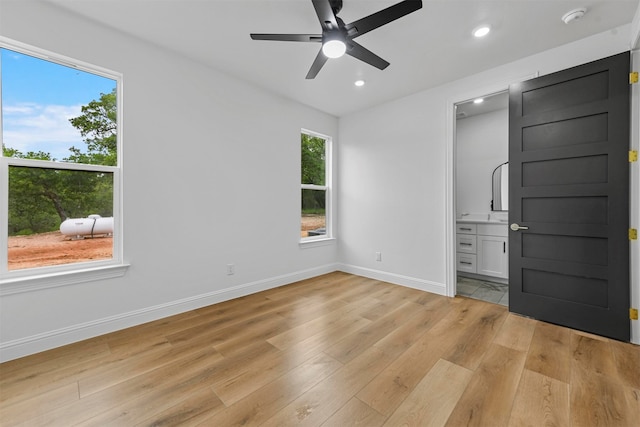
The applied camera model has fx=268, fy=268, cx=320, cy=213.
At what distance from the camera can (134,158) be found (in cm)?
253

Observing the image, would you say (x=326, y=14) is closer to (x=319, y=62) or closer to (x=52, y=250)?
(x=319, y=62)

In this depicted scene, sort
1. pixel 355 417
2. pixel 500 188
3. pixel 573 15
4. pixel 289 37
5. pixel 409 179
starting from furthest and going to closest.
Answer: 1. pixel 500 188
2. pixel 409 179
3. pixel 573 15
4. pixel 289 37
5. pixel 355 417

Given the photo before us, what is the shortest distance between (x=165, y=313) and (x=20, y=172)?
167 cm

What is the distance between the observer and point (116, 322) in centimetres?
244

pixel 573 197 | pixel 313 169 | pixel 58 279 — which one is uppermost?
pixel 313 169

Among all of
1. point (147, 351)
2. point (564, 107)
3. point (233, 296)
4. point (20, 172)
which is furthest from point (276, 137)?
point (564, 107)

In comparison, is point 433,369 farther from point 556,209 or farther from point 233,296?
point 233,296

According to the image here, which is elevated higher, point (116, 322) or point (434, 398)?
point (116, 322)

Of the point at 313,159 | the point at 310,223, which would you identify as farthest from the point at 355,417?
the point at 313,159

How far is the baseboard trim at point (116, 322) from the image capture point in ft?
6.68

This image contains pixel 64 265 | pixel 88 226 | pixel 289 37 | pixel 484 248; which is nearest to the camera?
pixel 289 37

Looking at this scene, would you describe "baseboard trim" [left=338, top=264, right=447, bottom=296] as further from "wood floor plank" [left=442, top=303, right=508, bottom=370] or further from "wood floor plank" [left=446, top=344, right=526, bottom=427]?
"wood floor plank" [left=446, top=344, right=526, bottom=427]

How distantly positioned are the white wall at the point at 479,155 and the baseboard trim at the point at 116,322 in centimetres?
355

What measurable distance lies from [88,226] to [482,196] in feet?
17.2
